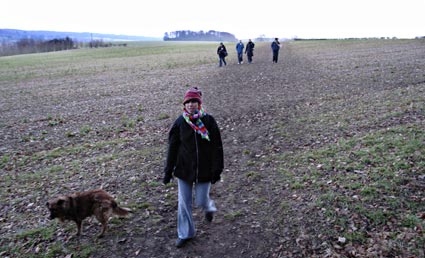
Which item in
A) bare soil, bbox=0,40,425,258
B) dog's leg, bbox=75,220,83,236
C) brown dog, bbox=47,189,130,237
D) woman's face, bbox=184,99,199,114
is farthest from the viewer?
dog's leg, bbox=75,220,83,236

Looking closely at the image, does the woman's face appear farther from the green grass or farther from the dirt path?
the green grass

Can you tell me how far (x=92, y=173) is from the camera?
8703 mm

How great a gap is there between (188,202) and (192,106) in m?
1.47

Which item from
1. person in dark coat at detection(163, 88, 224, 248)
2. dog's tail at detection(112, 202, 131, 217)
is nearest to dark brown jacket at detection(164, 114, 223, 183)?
person in dark coat at detection(163, 88, 224, 248)

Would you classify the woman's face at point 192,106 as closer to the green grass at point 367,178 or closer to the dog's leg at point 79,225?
the dog's leg at point 79,225

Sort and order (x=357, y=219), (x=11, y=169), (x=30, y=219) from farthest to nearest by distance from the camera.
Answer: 1. (x=11, y=169)
2. (x=30, y=219)
3. (x=357, y=219)

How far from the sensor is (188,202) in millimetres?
5055

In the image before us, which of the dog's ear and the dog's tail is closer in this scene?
the dog's ear

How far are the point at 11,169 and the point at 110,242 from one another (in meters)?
5.69

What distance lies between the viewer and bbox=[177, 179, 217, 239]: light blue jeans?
16.4 feet

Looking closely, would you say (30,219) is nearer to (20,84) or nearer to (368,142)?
(368,142)

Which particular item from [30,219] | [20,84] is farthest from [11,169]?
[20,84]

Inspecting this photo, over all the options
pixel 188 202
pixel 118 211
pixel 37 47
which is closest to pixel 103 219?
pixel 118 211

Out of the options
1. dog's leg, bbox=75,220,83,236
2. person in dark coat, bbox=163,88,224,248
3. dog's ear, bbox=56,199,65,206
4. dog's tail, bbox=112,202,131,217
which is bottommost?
dog's leg, bbox=75,220,83,236
